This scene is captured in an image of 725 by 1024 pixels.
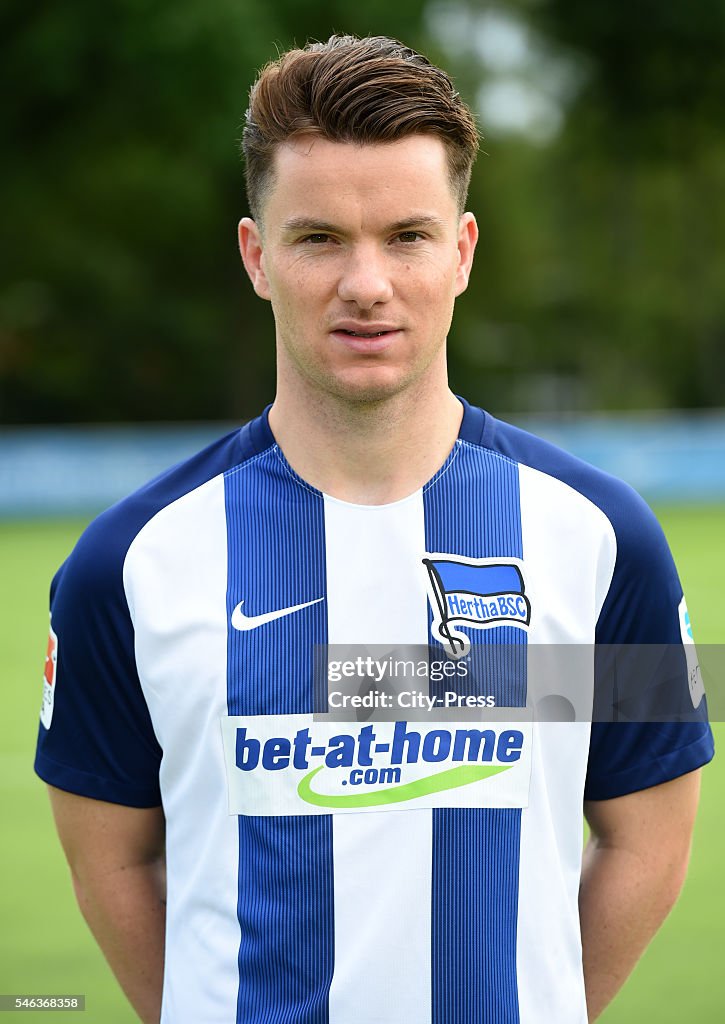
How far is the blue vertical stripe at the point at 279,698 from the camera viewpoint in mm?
1862

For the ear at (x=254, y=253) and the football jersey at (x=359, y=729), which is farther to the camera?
the ear at (x=254, y=253)

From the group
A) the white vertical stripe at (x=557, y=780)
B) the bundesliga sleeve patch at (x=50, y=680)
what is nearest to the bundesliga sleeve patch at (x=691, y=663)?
the white vertical stripe at (x=557, y=780)

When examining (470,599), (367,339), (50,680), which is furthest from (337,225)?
(50,680)

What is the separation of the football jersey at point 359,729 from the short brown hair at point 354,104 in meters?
0.41

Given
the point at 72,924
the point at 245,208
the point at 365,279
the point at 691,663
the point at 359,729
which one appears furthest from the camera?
the point at 245,208

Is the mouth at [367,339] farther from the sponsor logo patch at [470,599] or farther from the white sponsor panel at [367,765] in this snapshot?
the white sponsor panel at [367,765]

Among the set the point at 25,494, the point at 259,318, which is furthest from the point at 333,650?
the point at 259,318

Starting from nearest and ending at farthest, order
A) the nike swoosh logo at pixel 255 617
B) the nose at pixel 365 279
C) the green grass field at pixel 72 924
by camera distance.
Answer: the nose at pixel 365 279, the nike swoosh logo at pixel 255 617, the green grass field at pixel 72 924

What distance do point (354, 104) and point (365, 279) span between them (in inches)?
9.3

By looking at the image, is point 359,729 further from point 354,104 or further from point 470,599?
point 354,104

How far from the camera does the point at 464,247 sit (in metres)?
2.00

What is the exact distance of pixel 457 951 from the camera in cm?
188

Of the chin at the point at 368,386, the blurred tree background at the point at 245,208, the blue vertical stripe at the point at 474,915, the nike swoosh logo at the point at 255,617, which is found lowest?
the blue vertical stripe at the point at 474,915

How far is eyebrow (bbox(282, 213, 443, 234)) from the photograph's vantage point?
185cm
